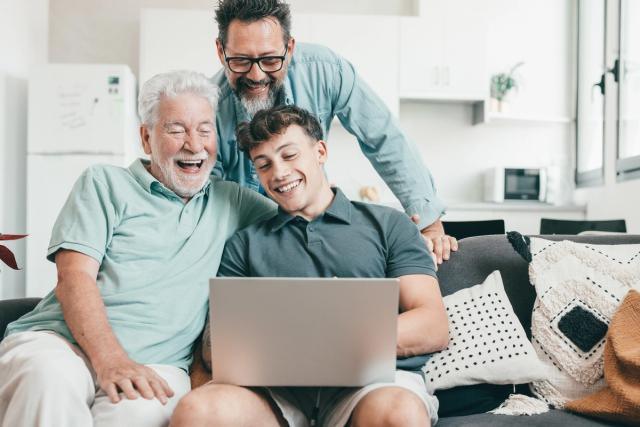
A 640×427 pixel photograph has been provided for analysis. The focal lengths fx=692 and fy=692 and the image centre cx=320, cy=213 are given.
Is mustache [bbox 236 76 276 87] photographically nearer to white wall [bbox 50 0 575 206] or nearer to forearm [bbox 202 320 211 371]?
forearm [bbox 202 320 211 371]

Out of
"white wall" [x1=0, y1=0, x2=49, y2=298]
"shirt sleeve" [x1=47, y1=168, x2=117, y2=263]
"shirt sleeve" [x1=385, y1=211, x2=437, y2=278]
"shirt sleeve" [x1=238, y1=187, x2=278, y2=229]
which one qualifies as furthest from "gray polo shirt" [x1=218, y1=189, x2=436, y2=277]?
"white wall" [x1=0, y1=0, x2=49, y2=298]

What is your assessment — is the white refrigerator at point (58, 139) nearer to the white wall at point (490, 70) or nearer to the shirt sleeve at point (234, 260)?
the white wall at point (490, 70)

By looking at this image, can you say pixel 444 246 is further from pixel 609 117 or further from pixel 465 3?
pixel 465 3

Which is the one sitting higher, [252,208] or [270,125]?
[270,125]

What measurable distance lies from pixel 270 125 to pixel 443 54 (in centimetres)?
370

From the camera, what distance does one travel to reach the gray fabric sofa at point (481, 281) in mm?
1643

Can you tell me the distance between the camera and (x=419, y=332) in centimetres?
162

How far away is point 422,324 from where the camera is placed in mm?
1630

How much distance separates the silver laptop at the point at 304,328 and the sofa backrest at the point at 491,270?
652mm

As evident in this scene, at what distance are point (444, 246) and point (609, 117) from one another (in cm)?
330

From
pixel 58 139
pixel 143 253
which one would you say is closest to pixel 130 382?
pixel 143 253

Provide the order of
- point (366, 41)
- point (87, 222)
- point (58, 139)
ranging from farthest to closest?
1. point (366, 41)
2. point (58, 139)
3. point (87, 222)

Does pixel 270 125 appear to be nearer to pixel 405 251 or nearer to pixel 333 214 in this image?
pixel 333 214

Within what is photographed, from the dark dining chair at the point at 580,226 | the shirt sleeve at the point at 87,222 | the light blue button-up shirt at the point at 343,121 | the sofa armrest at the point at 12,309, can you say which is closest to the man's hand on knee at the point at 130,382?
the shirt sleeve at the point at 87,222
